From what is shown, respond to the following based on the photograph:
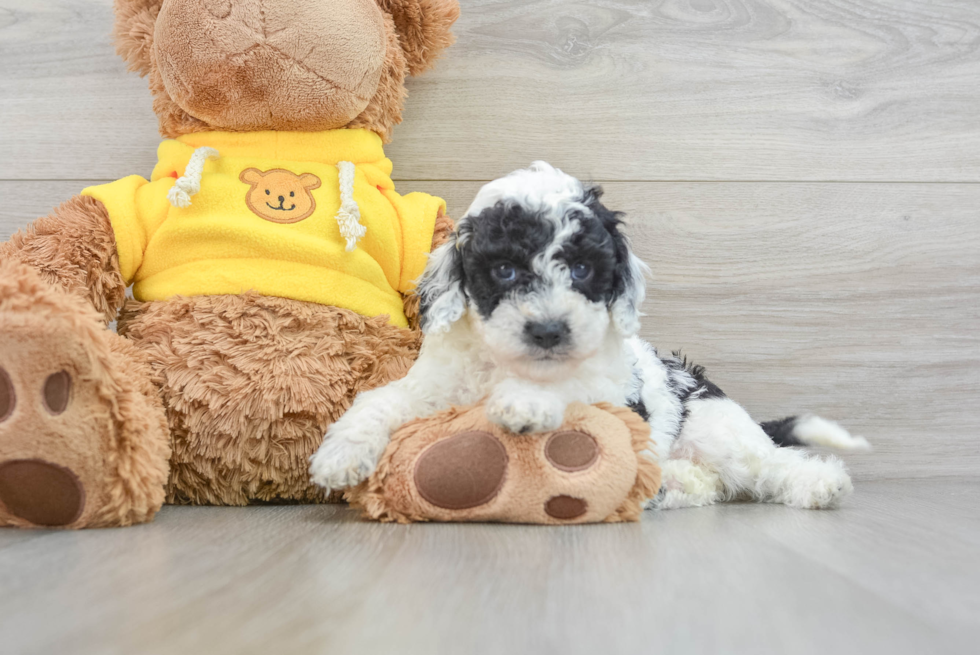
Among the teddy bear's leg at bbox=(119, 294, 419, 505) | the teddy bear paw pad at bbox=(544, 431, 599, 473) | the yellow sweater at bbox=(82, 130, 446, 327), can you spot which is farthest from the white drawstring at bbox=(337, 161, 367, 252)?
the teddy bear paw pad at bbox=(544, 431, 599, 473)

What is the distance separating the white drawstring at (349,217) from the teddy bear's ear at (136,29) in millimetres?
536

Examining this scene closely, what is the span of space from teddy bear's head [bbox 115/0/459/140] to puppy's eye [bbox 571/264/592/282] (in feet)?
2.14

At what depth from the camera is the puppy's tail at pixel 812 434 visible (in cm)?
151

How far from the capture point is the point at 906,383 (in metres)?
1.96

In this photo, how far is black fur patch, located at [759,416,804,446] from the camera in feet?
5.19

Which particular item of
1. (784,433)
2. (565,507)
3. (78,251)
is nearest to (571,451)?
(565,507)

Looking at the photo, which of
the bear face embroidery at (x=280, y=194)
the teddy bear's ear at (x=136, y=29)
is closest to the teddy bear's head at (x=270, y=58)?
the teddy bear's ear at (x=136, y=29)

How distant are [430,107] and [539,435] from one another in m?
1.08

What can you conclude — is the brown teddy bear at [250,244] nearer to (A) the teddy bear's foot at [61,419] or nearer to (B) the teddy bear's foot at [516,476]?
(A) the teddy bear's foot at [61,419]

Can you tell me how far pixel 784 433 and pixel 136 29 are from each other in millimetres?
1633

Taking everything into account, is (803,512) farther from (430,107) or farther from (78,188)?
(78,188)

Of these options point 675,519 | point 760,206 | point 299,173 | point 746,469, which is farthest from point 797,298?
point 299,173

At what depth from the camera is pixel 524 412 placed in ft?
3.70

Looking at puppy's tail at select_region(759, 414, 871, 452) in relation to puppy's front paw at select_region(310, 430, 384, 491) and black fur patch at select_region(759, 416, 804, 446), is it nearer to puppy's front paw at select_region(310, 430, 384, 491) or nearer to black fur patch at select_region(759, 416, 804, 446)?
black fur patch at select_region(759, 416, 804, 446)
